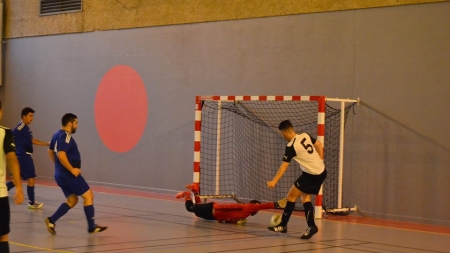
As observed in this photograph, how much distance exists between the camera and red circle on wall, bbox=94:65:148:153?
58.7ft

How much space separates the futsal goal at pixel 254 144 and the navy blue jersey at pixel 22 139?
3.32m

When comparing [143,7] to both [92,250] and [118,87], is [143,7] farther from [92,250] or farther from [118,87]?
[92,250]

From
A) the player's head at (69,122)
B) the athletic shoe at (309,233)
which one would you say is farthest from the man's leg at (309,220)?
the player's head at (69,122)

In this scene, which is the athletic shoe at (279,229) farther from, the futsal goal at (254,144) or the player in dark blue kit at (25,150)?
the player in dark blue kit at (25,150)

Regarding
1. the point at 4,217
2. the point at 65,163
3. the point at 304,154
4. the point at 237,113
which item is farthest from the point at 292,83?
the point at 4,217

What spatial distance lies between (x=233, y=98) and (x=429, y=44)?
4.00m

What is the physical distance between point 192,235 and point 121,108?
27.6 ft

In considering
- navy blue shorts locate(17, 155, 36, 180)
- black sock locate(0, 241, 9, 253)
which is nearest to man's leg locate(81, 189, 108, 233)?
navy blue shorts locate(17, 155, 36, 180)

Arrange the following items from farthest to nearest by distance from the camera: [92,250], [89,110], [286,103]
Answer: [89,110]
[286,103]
[92,250]

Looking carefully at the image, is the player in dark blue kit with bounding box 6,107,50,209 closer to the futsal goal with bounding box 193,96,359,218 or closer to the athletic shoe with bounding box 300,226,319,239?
the futsal goal with bounding box 193,96,359,218

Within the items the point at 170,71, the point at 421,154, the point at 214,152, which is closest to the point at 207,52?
the point at 170,71

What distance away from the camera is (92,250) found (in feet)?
29.4

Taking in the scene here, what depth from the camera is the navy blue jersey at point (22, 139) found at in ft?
43.1

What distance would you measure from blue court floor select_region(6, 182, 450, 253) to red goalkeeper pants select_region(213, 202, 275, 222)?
0.16 metres
